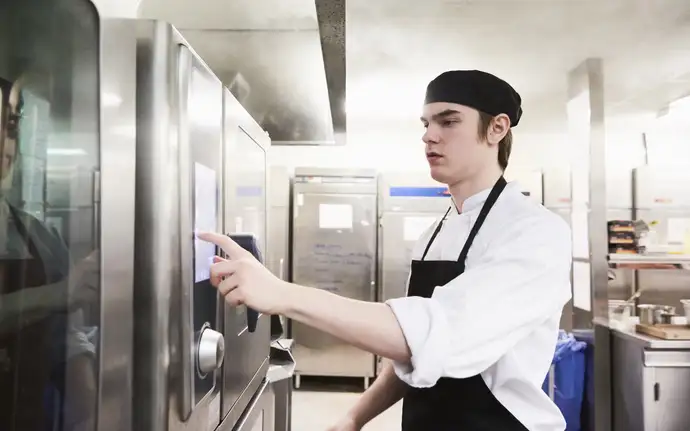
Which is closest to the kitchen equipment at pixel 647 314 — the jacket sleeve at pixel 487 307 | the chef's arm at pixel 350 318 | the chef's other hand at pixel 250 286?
the jacket sleeve at pixel 487 307

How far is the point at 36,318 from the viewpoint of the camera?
71cm

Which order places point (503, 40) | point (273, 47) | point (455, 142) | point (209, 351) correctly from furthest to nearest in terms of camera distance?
point (503, 40) → point (273, 47) → point (455, 142) → point (209, 351)

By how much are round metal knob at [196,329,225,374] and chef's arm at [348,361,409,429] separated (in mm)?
525

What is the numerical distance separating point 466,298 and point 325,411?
11.9 ft

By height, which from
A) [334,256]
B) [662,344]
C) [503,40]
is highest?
[503,40]

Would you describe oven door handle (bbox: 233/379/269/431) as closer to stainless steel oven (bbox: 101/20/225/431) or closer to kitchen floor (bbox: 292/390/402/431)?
stainless steel oven (bbox: 101/20/225/431)

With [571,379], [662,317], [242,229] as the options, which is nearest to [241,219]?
[242,229]

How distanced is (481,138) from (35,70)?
0.90 m

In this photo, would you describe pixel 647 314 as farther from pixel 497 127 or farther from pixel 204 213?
pixel 204 213

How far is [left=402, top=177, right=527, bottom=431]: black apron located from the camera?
110cm

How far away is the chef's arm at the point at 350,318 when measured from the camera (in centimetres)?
81


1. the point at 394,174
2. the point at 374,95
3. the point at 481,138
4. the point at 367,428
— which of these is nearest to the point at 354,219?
the point at 394,174

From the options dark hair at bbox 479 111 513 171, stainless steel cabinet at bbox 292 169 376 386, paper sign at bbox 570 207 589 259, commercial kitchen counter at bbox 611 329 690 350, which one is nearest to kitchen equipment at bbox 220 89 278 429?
dark hair at bbox 479 111 513 171

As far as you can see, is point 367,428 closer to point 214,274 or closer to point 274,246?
point 274,246
